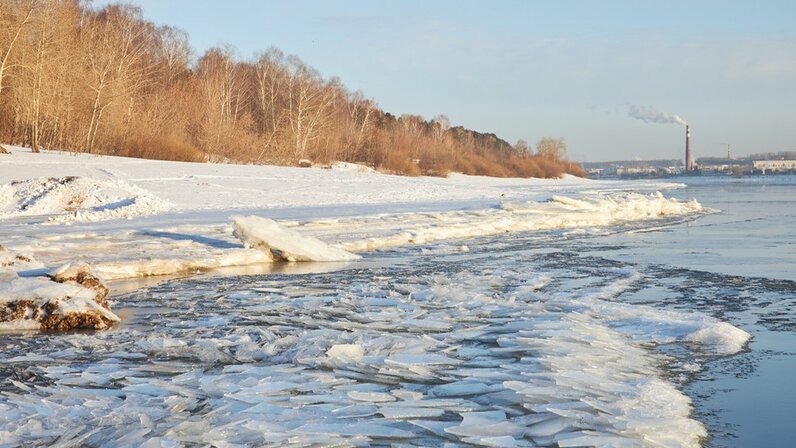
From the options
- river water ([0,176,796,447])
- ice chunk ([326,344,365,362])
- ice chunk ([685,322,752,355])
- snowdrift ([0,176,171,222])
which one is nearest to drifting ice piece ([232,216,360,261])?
river water ([0,176,796,447])

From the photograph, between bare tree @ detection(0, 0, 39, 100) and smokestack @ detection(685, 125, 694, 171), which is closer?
bare tree @ detection(0, 0, 39, 100)

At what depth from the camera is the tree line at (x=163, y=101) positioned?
30.8 meters

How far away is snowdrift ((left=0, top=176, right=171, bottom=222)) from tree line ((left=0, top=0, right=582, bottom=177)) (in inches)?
434

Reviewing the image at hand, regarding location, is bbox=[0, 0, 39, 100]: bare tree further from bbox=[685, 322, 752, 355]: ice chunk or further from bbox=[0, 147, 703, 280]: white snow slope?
bbox=[685, 322, 752, 355]: ice chunk

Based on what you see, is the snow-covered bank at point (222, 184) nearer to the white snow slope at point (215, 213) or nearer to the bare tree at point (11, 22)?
the white snow slope at point (215, 213)

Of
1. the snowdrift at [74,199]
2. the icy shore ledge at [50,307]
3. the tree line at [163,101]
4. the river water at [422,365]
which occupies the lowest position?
the river water at [422,365]

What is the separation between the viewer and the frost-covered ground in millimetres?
3916

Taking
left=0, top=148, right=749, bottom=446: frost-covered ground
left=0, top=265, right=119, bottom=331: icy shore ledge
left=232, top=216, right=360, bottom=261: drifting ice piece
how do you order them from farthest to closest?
1. left=232, top=216, right=360, bottom=261: drifting ice piece
2. left=0, top=265, right=119, bottom=331: icy shore ledge
3. left=0, top=148, right=749, bottom=446: frost-covered ground

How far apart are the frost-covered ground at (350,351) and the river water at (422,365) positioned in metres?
0.02

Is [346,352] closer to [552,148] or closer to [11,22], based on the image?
[11,22]

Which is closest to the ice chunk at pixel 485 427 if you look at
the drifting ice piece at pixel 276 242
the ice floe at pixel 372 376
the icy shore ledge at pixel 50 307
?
the ice floe at pixel 372 376

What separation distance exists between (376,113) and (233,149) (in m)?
36.2

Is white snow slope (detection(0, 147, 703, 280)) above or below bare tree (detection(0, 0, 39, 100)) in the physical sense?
below

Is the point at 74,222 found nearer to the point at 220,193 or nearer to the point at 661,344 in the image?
the point at 220,193
